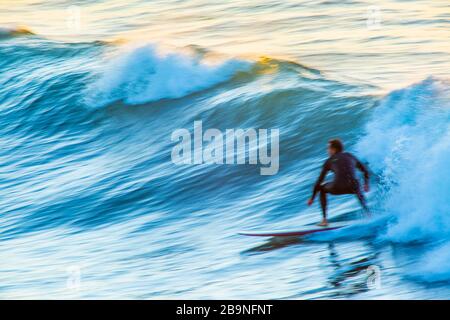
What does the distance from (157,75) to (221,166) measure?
446 centimetres

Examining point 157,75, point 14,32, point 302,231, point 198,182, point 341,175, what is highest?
point 14,32

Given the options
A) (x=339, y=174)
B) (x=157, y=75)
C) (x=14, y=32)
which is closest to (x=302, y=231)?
(x=339, y=174)

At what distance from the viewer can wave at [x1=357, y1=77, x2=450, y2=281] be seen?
8711 millimetres

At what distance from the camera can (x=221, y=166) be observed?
40.0ft

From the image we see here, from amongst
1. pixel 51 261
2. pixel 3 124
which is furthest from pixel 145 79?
pixel 51 261

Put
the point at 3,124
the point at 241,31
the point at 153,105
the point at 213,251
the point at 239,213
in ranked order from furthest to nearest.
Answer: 1. the point at 241,31
2. the point at 3,124
3. the point at 153,105
4. the point at 239,213
5. the point at 213,251

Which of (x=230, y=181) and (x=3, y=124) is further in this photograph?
(x=3, y=124)

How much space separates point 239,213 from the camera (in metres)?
10.6

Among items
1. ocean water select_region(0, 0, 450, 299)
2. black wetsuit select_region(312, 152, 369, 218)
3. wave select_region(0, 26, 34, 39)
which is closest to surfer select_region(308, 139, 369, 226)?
black wetsuit select_region(312, 152, 369, 218)

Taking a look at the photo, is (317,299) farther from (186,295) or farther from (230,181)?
(230,181)

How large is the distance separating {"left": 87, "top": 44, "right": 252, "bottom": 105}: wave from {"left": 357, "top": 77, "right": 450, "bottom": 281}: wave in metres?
3.93

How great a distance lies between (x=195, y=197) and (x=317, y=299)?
13.3 ft

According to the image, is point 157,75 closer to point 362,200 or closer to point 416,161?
point 416,161

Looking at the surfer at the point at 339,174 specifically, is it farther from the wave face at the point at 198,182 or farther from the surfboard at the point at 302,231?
the wave face at the point at 198,182
